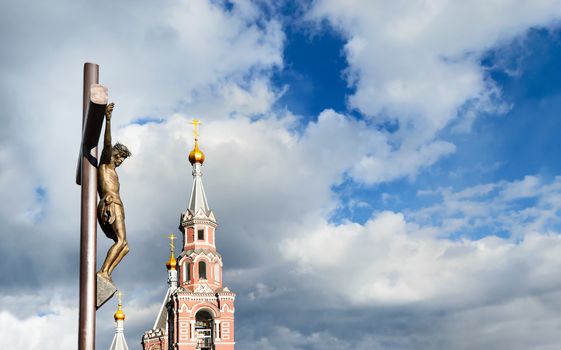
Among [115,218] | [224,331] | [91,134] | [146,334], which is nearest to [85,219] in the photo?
A: [115,218]

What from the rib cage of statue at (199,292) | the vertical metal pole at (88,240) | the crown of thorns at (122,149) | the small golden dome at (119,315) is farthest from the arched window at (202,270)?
the vertical metal pole at (88,240)

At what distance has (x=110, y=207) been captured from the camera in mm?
7031

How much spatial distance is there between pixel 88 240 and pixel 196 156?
2282 inches

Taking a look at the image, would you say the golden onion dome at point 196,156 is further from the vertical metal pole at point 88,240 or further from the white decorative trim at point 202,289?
the vertical metal pole at point 88,240

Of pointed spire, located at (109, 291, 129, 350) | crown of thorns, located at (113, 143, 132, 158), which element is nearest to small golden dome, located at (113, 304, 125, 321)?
pointed spire, located at (109, 291, 129, 350)

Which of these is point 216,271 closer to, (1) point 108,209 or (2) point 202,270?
(2) point 202,270

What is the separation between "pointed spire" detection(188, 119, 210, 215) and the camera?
62.2 metres

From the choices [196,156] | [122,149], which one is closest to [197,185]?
[196,156]

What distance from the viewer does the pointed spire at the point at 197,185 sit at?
6225 cm

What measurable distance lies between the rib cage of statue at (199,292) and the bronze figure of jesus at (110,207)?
51501 millimetres

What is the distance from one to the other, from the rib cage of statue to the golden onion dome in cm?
85

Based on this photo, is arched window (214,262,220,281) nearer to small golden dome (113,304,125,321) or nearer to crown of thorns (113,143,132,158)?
small golden dome (113,304,125,321)

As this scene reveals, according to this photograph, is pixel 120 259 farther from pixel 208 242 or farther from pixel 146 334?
pixel 146 334

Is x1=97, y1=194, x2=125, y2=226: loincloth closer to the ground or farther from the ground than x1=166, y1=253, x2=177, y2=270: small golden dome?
closer to the ground
